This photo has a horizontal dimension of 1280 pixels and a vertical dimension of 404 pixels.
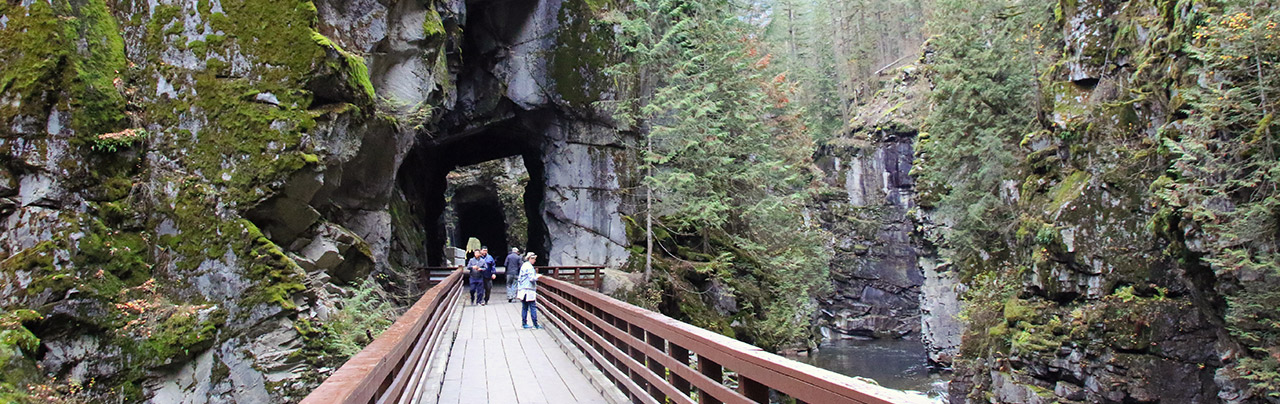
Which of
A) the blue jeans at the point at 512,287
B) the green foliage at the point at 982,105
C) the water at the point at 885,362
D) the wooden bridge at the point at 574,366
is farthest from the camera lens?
the water at the point at 885,362

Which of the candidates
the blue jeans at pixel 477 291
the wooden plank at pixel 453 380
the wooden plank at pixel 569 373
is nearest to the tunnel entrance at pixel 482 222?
the blue jeans at pixel 477 291

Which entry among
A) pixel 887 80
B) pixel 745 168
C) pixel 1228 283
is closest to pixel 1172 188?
pixel 1228 283

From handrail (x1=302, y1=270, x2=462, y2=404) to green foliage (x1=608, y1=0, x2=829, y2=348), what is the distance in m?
12.0

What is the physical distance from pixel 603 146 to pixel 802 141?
370 inches

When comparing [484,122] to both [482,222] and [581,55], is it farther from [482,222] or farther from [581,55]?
[482,222]

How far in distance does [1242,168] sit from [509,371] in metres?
13.8

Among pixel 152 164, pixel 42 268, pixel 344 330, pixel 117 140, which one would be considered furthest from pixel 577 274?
pixel 42 268

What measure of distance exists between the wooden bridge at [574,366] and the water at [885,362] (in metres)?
19.1

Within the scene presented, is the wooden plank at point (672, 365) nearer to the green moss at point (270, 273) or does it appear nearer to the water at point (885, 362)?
the green moss at point (270, 273)

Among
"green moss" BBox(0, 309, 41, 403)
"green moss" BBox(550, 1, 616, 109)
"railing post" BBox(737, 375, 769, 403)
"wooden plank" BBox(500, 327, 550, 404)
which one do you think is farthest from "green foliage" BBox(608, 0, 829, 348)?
"railing post" BBox(737, 375, 769, 403)

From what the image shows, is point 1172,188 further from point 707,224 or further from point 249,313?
point 249,313

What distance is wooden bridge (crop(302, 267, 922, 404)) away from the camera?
2.64m

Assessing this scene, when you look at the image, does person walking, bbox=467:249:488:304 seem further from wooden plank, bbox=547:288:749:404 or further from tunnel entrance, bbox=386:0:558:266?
wooden plank, bbox=547:288:749:404

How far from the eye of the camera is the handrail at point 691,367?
226cm
